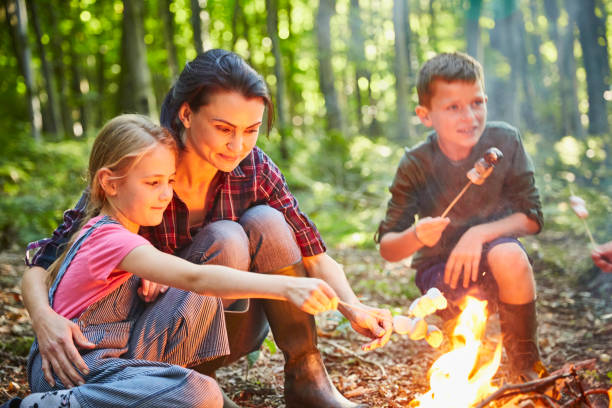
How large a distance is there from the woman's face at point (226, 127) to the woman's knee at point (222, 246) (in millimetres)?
274

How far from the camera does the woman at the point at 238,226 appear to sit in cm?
231

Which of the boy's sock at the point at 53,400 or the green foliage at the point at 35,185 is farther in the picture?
the green foliage at the point at 35,185

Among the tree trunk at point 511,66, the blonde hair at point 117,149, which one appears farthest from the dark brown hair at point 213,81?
the tree trunk at point 511,66

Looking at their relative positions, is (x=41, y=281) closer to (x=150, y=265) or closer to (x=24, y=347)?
(x=150, y=265)

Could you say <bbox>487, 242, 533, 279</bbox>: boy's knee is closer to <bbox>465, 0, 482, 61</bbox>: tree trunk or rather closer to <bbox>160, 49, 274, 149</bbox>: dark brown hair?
<bbox>160, 49, 274, 149</bbox>: dark brown hair

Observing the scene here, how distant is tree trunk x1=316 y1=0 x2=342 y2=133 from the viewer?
12.9 metres

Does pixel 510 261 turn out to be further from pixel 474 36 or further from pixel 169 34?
pixel 169 34

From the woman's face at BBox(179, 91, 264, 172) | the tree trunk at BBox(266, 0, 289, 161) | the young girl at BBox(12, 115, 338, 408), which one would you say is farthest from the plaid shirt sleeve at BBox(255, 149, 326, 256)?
the tree trunk at BBox(266, 0, 289, 161)

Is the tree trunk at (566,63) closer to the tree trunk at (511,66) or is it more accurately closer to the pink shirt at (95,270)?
the tree trunk at (511,66)

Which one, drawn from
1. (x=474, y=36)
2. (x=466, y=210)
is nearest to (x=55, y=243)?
(x=466, y=210)

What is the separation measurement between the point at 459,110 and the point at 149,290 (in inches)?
72.3

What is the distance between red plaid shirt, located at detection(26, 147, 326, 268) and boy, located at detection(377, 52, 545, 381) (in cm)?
54

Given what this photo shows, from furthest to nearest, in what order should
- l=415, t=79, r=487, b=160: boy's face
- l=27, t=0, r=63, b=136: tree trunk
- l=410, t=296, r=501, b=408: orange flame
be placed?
l=27, t=0, r=63, b=136: tree trunk → l=415, t=79, r=487, b=160: boy's face → l=410, t=296, r=501, b=408: orange flame

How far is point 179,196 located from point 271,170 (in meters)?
0.48
